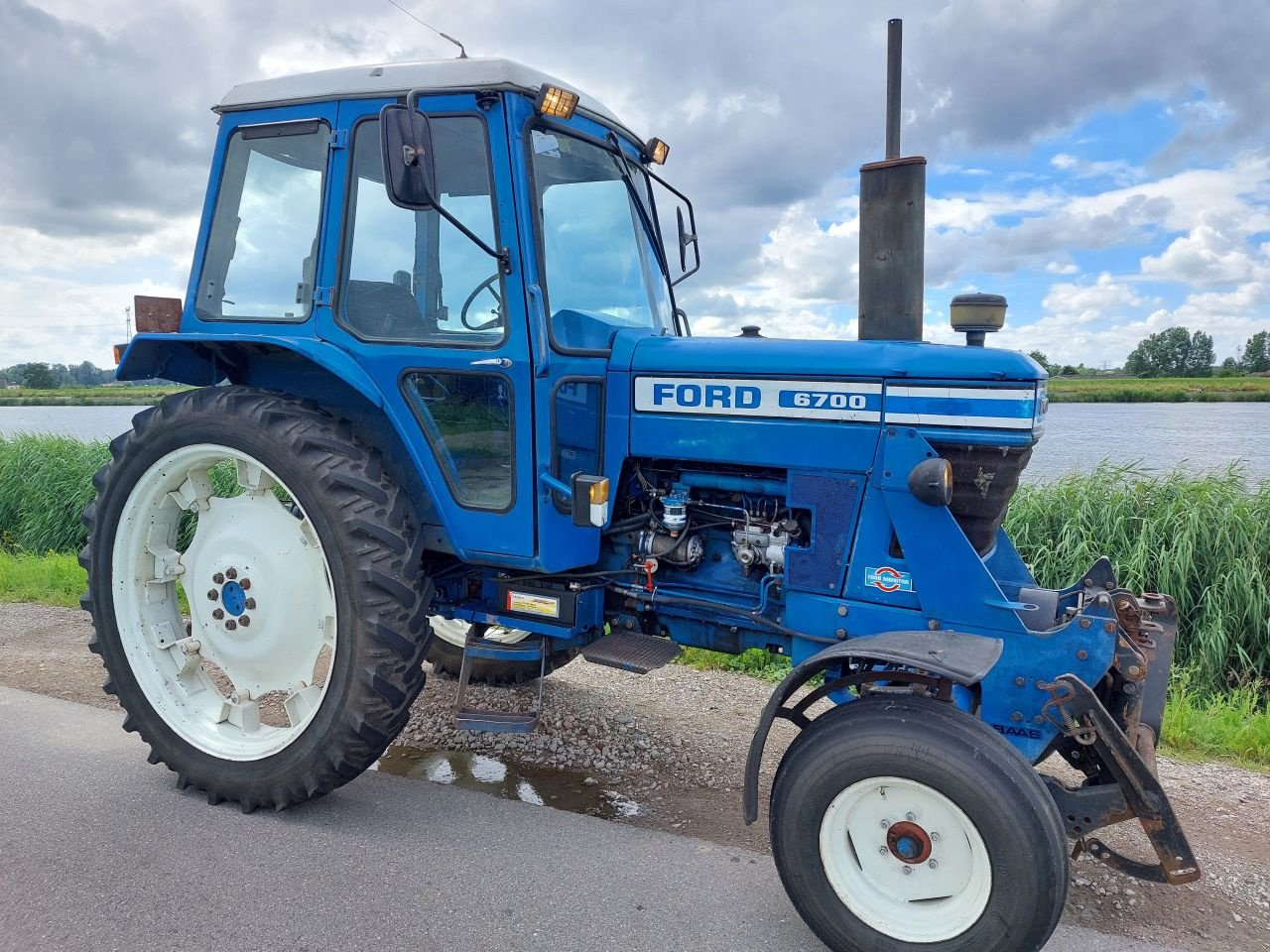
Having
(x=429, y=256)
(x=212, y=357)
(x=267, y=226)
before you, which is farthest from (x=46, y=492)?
(x=429, y=256)

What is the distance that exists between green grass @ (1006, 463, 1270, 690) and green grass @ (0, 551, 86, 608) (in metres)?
6.79

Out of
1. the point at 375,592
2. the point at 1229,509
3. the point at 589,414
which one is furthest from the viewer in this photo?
the point at 1229,509

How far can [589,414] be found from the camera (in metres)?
3.39

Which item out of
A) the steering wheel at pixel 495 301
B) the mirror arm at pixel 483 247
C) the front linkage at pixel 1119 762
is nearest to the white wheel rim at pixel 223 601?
the steering wheel at pixel 495 301

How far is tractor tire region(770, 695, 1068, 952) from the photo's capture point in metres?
2.33

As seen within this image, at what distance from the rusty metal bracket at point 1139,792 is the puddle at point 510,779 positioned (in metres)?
1.64

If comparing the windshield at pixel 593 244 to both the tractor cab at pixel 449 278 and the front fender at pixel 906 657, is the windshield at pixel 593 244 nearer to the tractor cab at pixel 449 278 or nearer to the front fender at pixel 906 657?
the tractor cab at pixel 449 278

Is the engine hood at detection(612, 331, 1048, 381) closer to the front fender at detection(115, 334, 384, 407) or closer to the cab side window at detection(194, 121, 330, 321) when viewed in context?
the front fender at detection(115, 334, 384, 407)

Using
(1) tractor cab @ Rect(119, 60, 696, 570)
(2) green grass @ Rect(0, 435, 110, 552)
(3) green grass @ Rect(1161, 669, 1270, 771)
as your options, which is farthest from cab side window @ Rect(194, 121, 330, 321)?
(2) green grass @ Rect(0, 435, 110, 552)

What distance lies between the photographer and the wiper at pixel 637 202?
369cm

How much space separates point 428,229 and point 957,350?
190 centimetres

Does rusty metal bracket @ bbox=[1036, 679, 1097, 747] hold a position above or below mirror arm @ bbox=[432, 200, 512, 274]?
below

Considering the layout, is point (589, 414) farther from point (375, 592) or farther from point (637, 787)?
point (637, 787)

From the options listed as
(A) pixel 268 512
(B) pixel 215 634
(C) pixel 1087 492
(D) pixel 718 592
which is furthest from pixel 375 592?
(C) pixel 1087 492
